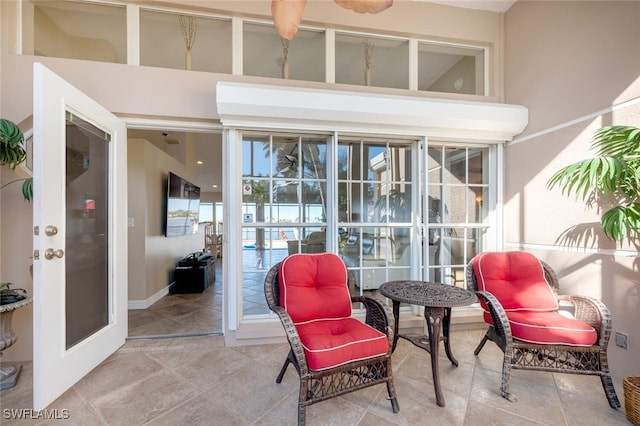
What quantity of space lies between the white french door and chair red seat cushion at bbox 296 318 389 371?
170 centimetres

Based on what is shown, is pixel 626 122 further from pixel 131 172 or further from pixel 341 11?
pixel 131 172

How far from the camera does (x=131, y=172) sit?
3787 millimetres

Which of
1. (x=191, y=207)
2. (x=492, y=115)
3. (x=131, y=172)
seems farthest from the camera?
(x=191, y=207)

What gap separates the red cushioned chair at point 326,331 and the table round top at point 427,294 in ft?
0.58

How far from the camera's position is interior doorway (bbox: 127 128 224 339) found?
126 inches

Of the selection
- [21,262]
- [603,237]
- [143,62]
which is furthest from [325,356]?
[143,62]

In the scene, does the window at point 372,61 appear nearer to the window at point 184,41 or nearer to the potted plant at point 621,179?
the window at point 184,41

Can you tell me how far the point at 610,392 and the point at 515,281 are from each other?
86 cm

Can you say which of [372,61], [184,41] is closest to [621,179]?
[372,61]

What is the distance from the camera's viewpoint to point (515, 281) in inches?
94.0

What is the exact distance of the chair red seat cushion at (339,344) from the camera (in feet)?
5.22

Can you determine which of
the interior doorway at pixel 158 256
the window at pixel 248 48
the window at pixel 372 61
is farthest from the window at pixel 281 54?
the interior doorway at pixel 158 256

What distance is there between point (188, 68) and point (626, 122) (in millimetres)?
3867

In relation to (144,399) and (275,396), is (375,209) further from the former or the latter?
(144,399)
